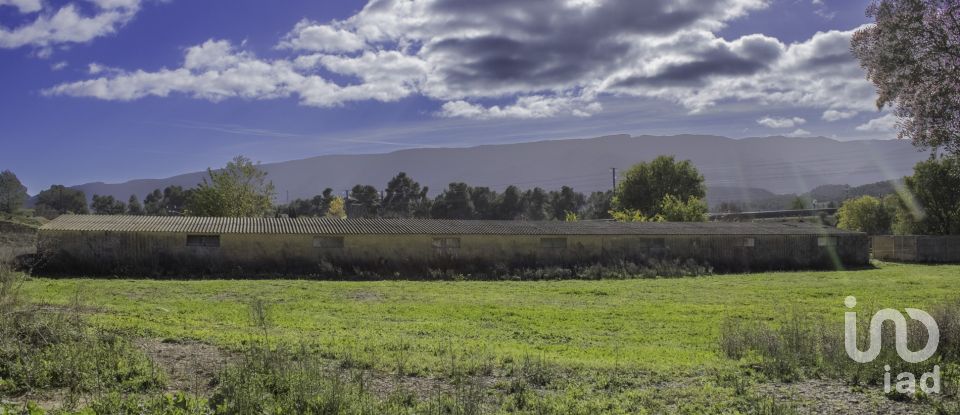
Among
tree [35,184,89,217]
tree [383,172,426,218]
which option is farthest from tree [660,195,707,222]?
tree [35,184,89,217]

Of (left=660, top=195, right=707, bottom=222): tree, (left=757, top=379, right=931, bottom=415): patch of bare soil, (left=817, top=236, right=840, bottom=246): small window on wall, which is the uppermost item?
(left=660, top=195, right=707, bottom=222): tree

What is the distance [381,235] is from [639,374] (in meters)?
24.2

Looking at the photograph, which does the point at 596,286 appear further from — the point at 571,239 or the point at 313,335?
the point at 313,335

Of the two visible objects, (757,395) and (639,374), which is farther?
(639,374)

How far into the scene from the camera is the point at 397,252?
32094 millimetres

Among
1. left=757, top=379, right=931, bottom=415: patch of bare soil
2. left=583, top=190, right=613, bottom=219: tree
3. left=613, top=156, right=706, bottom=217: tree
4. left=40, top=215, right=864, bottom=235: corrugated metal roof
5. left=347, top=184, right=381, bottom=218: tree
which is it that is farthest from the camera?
left=583, top=190, right=613, bottom=219: tree

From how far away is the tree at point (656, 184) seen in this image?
73.1 meters

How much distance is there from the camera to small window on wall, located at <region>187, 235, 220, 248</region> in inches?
1178

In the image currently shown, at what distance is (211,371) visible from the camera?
7.88 m

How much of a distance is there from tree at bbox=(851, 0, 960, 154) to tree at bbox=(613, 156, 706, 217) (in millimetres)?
59177

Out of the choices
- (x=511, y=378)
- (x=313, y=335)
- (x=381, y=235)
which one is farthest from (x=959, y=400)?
(x=381, y=235)

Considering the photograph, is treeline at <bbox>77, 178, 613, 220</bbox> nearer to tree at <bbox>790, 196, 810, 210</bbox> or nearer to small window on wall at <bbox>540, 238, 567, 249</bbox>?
tree at <bbox>790, 196, 810, 210</bbox>

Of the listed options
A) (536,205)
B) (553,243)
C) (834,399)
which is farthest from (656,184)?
(834,399)

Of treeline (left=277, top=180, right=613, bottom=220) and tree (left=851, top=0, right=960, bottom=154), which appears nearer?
tree (left=851, top=0, right=960, bottom=154)
